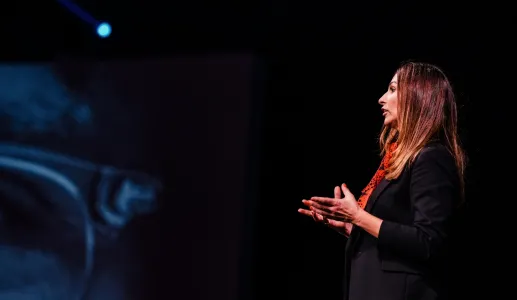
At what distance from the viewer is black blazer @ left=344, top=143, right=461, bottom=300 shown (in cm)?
137

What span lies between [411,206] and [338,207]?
18 centimetres

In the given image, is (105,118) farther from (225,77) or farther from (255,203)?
(255,203)

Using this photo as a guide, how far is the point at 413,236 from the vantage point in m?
1.36

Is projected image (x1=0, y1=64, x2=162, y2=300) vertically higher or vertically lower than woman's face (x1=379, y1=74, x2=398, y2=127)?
lower

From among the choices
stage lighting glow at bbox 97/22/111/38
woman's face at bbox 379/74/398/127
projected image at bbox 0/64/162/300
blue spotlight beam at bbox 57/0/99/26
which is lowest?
projected image at bbox 0/64/162/300

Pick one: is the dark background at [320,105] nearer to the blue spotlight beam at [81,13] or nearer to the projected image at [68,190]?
the projected image at [68,190]

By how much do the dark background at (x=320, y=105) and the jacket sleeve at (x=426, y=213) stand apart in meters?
0.85

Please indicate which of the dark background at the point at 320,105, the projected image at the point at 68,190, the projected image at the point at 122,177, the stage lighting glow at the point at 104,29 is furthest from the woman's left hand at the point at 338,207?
the stage lighting glow at the point at 104,29

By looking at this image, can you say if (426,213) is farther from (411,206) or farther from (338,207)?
(338,207)

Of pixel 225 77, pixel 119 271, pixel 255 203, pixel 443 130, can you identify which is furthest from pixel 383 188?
pixel 119 271

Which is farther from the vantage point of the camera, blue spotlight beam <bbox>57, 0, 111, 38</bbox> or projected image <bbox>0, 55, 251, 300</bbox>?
blue spotlight beam <bbox>57, 0, 111, 38</bbox>

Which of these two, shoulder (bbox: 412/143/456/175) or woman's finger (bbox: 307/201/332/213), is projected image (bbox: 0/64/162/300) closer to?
woman's finger (bbox: 307/201/332/213)

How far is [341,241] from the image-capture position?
8.42 ft

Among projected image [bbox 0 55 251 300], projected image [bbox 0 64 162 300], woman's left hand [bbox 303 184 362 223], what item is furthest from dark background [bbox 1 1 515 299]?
woman's left hand [bbox 303 184 362 223]
